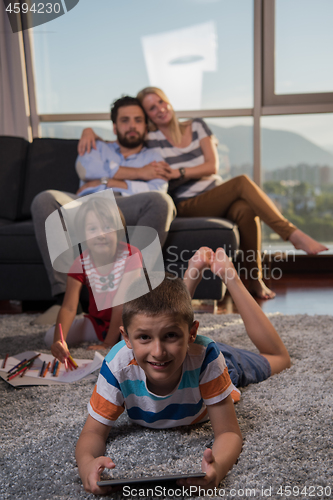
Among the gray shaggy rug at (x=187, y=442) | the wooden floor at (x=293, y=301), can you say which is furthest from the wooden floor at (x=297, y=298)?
the gray shaggy rug at (x=187, y=442)

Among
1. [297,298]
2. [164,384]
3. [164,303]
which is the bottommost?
[297,298]

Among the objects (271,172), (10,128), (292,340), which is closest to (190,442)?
(292,340)

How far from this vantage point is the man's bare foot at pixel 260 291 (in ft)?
6.35

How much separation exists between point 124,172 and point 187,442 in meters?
1.44

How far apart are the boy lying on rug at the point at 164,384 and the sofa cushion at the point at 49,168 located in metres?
1.59

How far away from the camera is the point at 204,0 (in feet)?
8.55

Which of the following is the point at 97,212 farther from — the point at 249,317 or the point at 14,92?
the point at 14,92

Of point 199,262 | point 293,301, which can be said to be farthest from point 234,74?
point 199,262

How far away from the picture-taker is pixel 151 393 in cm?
72

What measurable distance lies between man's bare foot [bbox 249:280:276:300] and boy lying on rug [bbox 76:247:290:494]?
46.2 inches

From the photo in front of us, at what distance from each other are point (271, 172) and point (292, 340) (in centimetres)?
162

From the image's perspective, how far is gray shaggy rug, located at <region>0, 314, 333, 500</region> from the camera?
24.4 inches

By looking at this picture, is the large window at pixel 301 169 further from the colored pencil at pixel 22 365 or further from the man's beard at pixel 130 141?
the colored pencil at pixel 22 365

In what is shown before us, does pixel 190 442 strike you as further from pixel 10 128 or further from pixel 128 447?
pixel 10 128
